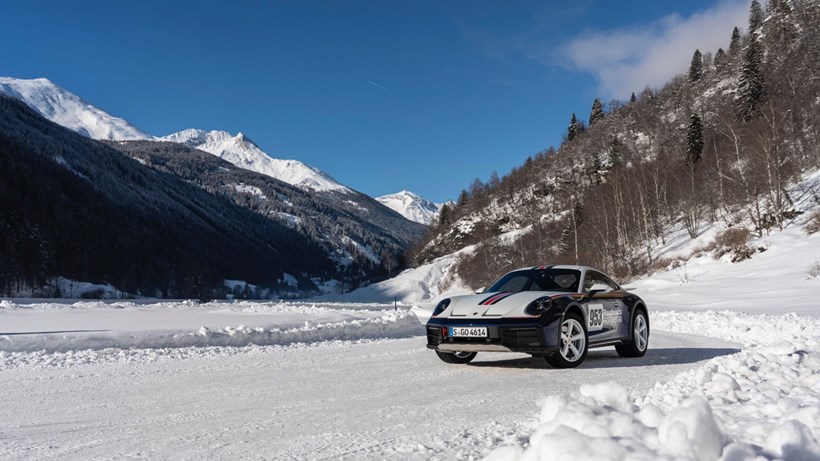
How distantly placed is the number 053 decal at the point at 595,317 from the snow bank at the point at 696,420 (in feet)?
9.01

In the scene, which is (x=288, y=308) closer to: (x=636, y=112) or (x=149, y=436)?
(x=149, y=436)

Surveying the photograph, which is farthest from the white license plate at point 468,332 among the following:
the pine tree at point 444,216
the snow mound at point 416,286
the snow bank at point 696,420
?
the pine tree at point 444,216

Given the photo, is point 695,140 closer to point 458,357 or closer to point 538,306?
point 458,357

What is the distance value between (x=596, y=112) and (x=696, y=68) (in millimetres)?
21191

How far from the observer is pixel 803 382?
4191 millimetres

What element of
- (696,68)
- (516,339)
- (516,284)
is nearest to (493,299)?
(516,339)

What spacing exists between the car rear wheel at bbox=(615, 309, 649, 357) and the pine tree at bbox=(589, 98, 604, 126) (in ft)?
381

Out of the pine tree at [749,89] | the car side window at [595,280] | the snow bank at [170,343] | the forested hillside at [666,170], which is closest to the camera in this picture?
the car side window at [595,280]

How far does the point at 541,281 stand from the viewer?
818cm

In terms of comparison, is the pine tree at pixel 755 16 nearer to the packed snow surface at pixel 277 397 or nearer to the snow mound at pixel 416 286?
the snow mound at pixel 416 286

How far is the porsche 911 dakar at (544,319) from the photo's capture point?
668 cm

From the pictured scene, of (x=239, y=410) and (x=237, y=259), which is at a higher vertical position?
(x=237, y=259)

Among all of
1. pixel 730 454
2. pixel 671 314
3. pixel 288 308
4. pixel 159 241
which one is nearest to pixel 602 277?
pixel 730 454

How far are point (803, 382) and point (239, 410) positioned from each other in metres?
4.87
